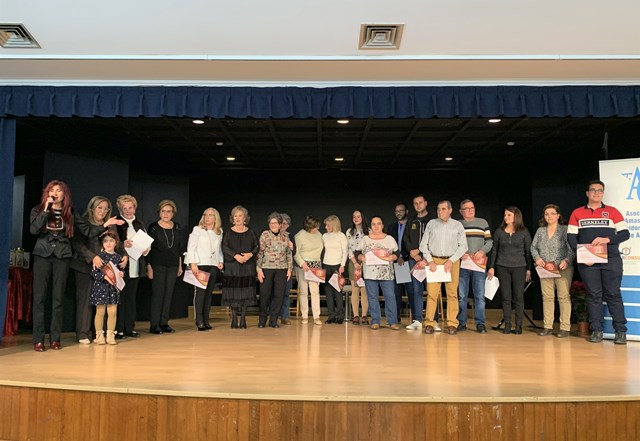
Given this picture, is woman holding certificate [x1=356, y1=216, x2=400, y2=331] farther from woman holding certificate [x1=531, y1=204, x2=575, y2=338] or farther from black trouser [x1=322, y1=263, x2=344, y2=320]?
woman holding certificate [x1=531, y1=204, x2=575, y2=338]

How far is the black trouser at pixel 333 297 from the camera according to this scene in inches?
299

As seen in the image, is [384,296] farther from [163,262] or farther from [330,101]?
[163,262]

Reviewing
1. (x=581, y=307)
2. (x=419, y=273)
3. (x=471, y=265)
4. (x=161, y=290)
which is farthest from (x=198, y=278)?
(x=581, y=307)

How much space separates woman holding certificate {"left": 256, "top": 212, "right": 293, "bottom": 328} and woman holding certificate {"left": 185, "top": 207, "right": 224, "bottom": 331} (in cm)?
51

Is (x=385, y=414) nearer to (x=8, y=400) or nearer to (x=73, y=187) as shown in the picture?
(x=8, y=400)

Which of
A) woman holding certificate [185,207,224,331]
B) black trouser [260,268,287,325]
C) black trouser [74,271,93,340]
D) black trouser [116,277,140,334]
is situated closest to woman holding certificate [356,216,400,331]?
black trouser [260,268,287,325]

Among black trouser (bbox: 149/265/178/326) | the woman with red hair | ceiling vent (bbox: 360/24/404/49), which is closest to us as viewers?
ceiling vent (bbox: 360/24/404/49)

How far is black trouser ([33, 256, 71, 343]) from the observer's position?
5.14 m

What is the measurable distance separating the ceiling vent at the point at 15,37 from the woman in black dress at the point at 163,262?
204 cm

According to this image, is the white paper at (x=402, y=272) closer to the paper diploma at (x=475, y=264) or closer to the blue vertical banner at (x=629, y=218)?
the paper diploma at (x=475, y=264)

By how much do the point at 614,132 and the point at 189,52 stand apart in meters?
5.49

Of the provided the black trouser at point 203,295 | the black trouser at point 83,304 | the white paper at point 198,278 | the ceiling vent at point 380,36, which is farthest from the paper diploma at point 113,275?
the ceiling vent at point 380,36

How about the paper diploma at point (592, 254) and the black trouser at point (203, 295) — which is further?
the black trouser at point (203, 295)

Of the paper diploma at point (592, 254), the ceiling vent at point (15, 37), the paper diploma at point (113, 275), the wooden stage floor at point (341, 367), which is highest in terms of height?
the ceiling vent at point (15, 37)
